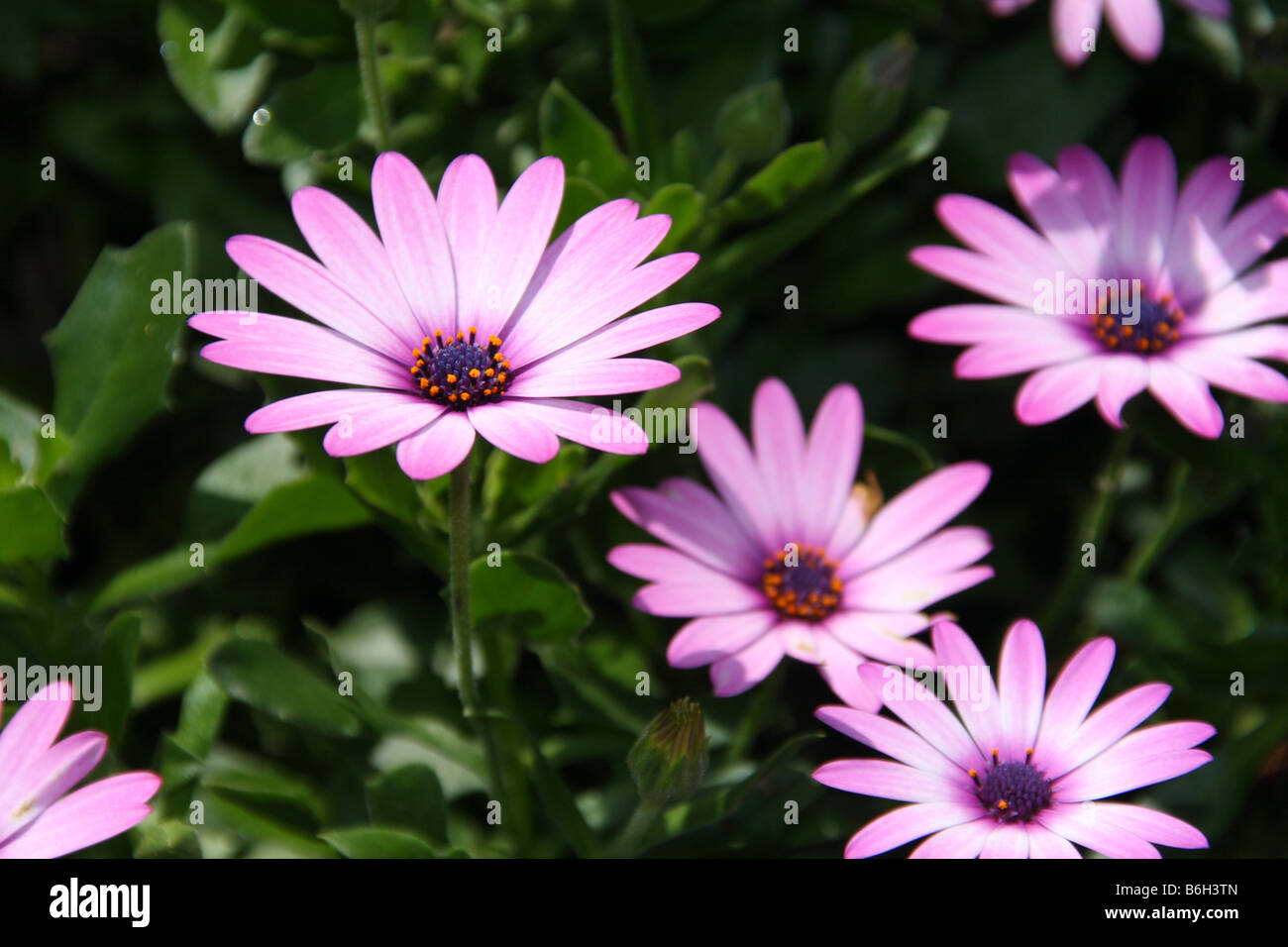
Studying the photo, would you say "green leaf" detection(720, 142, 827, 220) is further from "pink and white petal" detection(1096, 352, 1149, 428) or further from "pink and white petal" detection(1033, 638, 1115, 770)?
"pink and white petal" detection(1033, 638, 1115, 770)

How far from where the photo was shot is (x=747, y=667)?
138cm

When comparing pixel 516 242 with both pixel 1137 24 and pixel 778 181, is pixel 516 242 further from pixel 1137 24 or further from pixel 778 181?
pixel 1137 24

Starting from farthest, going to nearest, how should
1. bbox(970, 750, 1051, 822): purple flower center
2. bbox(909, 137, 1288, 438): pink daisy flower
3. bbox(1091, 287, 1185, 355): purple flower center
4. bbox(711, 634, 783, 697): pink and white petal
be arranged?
bbox(1091, 287, 1185, 355): purple flower center < bbox(909, 137, 1288, 438): pink daisy flower < bbox(711, 634, 783, 697): pink and white petal < bbox(970, 750, 1051, 822): purple flower center

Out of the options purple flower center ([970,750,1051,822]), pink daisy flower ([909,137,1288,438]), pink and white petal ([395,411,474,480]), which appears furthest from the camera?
pink daisy flower ([909,137,1288,438])

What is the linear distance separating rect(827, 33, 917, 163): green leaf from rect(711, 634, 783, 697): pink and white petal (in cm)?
70

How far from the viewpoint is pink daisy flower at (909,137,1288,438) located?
146 centimetres

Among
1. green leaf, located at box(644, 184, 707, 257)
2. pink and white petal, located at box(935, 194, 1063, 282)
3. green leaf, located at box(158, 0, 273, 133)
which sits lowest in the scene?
pink and white petal, located at box(935, 194, 1063, 282)

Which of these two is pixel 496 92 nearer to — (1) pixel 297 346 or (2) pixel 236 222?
(2) pixel 236 222

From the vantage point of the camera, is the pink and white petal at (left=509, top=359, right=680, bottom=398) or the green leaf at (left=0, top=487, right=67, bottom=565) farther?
the green leaf at (left=0, top=487, right=67, bottom=565)

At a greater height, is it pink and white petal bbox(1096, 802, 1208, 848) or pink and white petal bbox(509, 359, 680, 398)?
pink and white petal bbox(509, 359, 680, 398)

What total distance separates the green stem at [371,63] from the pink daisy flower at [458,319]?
0.25 m

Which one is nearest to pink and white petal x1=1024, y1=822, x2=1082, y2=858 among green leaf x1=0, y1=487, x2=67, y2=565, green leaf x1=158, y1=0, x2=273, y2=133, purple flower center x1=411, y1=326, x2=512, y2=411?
purple flower center x1=411, y1=326, x2=512, y2=411

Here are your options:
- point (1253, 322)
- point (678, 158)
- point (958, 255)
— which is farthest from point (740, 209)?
point (1253, 322)

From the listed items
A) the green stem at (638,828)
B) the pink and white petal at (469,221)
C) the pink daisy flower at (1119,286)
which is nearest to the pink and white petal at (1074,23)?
→ the pink daisy flower at (1119,286)
